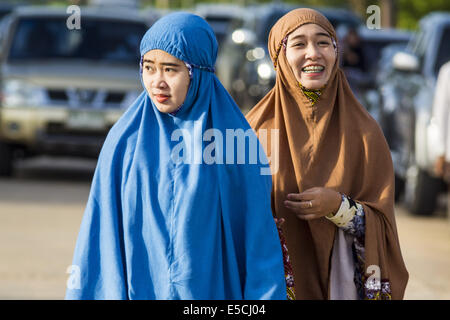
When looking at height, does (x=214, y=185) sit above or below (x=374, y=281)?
above

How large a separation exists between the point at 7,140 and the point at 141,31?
2.06 metres

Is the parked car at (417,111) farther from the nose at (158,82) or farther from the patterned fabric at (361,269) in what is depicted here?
the nose at (158,82)

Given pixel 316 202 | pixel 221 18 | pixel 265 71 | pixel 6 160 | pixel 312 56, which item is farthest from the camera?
pixel 221 18

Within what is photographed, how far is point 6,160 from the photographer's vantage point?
39.8 feet

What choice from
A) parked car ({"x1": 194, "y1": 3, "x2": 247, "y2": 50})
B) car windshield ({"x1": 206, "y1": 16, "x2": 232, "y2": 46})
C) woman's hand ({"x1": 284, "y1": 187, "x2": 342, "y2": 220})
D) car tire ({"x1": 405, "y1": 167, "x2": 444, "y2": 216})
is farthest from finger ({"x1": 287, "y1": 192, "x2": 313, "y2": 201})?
car windshield ({"x1": 206, "y1": 16, "x2": 232, "y2": 46})

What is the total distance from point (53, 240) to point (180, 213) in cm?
515

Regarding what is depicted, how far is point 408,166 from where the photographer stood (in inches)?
419

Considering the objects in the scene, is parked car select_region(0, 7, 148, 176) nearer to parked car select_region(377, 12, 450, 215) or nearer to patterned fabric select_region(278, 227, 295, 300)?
parked car select_region(377, 12, 450, 215)

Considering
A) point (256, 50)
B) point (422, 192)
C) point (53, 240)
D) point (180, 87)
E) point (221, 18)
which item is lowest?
point (53, 240)

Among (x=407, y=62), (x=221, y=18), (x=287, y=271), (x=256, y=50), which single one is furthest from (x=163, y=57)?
(x=221, y=18)

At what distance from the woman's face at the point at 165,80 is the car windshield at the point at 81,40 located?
8741 mm

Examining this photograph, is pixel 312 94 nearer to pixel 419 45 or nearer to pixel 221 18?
pixel 419 45
